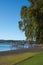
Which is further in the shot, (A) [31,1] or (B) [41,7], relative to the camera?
(A) [31,1]

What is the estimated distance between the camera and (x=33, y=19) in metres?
13.9

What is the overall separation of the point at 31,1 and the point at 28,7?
1.75 feet

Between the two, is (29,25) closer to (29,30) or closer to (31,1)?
(29,30)

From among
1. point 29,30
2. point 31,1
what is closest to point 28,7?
point 31,1

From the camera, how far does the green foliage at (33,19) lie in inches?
548

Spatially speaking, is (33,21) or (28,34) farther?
(28,34)

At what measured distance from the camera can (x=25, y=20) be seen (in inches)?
600

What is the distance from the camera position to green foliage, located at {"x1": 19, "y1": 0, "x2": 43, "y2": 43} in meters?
13.9

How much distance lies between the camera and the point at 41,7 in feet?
45.0

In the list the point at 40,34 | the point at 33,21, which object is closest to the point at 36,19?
the point at 33,21

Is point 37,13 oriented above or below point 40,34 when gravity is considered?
above

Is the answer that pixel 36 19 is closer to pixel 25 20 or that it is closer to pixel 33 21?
pixel 33 21

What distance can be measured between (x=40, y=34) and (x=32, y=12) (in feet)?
5.23

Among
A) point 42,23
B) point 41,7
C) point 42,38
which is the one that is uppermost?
point 41,7
